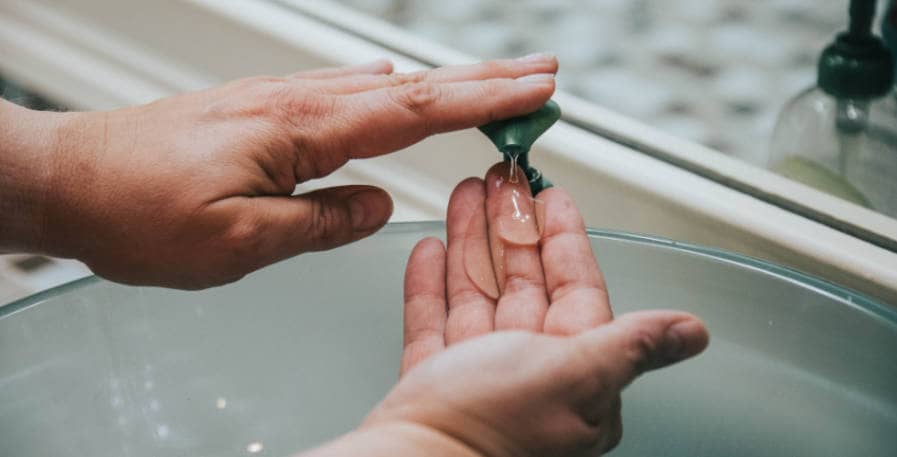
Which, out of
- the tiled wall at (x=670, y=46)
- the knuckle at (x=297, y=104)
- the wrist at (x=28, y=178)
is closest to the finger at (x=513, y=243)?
the knuckle at (x=297, y=104)

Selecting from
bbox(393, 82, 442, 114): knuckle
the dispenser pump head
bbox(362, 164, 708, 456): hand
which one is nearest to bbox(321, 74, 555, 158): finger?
bbox(393, 82, 442, 114): knuckle

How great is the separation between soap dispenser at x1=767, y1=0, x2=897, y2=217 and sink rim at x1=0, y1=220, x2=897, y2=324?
0.20m

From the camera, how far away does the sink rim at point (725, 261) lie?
23.2 inches

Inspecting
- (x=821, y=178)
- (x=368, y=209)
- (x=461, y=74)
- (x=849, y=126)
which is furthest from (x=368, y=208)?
(x=849, y=126)

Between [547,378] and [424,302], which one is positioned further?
[424,302]

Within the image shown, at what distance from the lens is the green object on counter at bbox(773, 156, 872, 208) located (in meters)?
0.78

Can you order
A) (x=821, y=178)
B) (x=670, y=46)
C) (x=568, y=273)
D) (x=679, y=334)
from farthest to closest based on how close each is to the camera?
(x=670, y=46) → (x=821, y=178) → (x=568, y=273) → (x=679, y=334)

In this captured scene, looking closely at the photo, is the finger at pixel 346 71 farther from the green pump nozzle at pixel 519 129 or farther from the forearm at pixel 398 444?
the forearm at pixel 398 444

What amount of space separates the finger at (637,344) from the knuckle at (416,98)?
191mm

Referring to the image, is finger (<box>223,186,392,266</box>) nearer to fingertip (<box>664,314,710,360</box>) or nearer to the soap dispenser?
fingertip (<box>664,314,710,360</box>)

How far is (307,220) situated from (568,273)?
151 mm

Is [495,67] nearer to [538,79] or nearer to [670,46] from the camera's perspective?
[538,79]

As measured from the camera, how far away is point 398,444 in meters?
0.43

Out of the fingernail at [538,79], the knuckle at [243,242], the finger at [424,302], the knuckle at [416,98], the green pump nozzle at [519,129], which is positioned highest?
the fingernail at [538,79]
